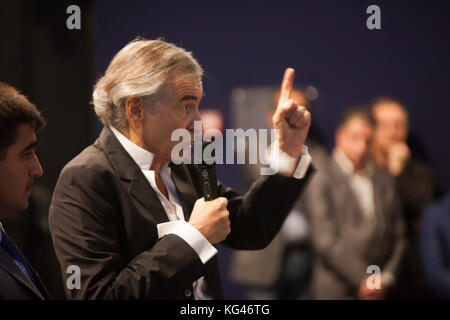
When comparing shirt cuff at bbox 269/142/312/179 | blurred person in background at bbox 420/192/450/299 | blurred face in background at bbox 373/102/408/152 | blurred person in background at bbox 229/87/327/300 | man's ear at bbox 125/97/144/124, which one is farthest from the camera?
blurred face in background at bbox 373/102/408/152

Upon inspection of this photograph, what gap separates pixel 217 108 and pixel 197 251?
76 cm

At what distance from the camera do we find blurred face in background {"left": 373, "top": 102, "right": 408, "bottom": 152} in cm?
299

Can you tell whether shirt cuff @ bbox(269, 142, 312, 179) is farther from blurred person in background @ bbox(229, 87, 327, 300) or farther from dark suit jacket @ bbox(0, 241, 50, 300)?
blurred person in background @ bbox(229, 87, 327, 300)

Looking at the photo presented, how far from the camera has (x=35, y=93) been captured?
209 cm

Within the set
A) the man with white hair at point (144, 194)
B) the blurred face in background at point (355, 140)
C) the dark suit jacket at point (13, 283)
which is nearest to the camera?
the dark suit jacket at point (13, 283)

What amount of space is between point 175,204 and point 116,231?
0.59 feet

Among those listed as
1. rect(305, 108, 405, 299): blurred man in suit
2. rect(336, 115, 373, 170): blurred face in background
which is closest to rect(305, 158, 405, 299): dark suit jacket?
rect(305, 108, 405, 299): blurred man in suit

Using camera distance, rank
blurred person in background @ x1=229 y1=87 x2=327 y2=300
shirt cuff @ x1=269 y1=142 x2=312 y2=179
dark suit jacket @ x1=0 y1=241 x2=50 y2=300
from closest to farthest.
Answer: dark suit jacket @ x1=0 y1=241 x2=50 y2=300, shirt cuff @ x1=269 y1=142 x2=312 y2=179, blurred person in background @ x1=229 y1=87 x2=327 y2=300

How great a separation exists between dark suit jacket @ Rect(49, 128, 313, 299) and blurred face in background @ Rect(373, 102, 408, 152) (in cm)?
181

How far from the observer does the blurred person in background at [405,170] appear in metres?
2.72

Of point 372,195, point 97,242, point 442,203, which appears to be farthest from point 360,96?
point 97,242

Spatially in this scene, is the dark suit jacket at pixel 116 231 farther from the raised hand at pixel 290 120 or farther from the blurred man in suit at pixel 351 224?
the blurred man in suit at pixel 351 224

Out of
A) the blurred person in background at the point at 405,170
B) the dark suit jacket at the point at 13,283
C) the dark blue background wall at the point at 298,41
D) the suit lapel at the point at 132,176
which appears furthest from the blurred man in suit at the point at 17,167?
the blurred person in background at the point at 405,170

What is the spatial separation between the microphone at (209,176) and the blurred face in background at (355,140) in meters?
1.47
